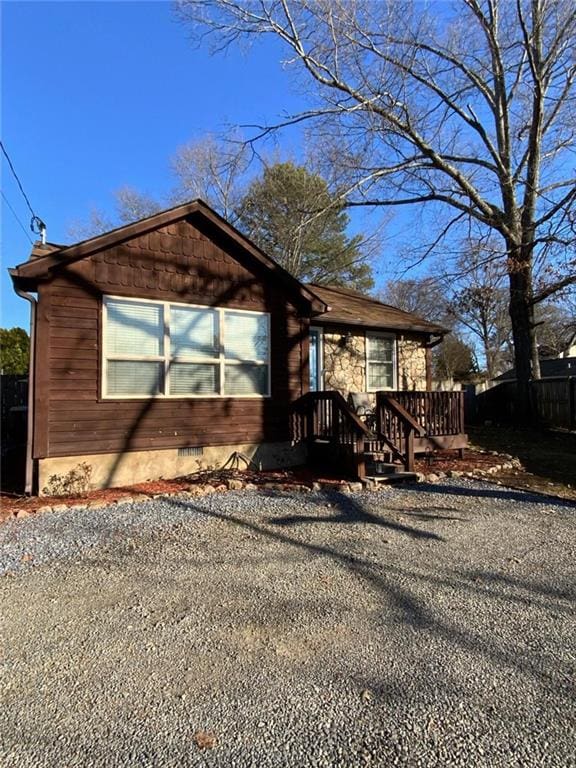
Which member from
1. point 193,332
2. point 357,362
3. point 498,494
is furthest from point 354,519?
point 357,362

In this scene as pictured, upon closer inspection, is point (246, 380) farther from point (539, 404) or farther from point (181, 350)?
point (539, 404)

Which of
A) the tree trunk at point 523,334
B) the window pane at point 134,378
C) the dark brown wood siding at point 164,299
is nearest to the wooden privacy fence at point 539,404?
the tree trunk at point 523,334

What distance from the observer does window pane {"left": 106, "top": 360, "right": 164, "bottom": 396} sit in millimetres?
7062

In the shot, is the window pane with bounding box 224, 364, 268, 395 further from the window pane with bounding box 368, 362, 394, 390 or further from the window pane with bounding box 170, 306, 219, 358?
the window pane with bounding box 368, 362, 394, 390

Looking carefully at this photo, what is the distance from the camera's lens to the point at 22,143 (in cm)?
932

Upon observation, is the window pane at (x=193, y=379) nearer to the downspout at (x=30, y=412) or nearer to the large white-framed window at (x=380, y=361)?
the downspout at (x=30, y=412)

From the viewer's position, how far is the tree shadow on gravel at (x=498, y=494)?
244 inches

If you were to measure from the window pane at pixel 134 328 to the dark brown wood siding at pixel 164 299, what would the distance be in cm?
18

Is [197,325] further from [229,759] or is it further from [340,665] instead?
[229,759]

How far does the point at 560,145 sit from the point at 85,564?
16297mm

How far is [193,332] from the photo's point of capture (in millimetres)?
7777

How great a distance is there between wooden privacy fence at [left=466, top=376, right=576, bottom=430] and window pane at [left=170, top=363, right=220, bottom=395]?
10695mm

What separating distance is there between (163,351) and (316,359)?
152 inches

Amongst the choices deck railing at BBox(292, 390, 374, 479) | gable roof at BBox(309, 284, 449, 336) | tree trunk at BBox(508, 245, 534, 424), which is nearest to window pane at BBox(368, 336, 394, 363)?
gable roof at BBox(309, 284, 449, 336)
